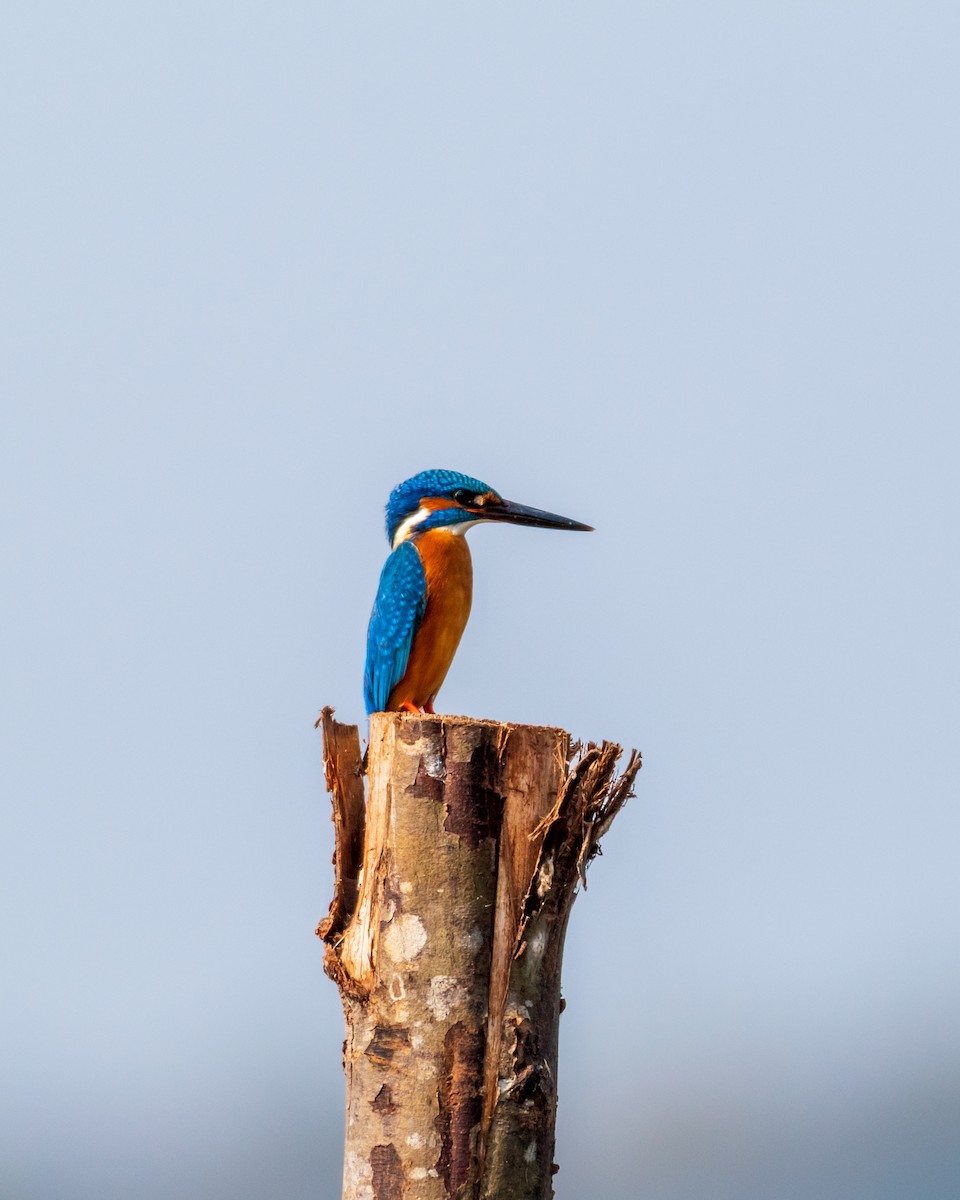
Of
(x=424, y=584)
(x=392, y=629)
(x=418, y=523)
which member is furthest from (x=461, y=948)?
(x=418, y=523)

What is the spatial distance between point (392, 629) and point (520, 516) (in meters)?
0.99

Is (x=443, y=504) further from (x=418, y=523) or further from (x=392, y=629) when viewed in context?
(x=392, y=629)

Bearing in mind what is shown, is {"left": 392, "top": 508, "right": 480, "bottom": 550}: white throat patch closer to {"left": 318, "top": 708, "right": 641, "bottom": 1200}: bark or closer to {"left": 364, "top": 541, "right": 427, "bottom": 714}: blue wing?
Result: {"left": 364, "top": 541, "right": 427, "bottom": 714}: blue wing

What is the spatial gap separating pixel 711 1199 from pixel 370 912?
186 ft

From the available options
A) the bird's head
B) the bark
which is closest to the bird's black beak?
the bird's head

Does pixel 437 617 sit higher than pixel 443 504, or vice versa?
pixel 443 504

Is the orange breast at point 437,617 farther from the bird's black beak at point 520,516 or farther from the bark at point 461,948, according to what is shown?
the bark at point 461,948

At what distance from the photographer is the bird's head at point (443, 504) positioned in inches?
315

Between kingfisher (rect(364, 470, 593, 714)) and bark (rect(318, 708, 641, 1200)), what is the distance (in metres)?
2.06

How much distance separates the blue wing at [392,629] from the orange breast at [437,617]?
0.14ft

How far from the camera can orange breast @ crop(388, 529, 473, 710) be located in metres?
7.68

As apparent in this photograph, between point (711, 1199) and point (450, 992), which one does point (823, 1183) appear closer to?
point (711, 1199)

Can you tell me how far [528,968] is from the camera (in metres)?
5.28

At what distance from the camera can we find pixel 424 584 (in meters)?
7.73
